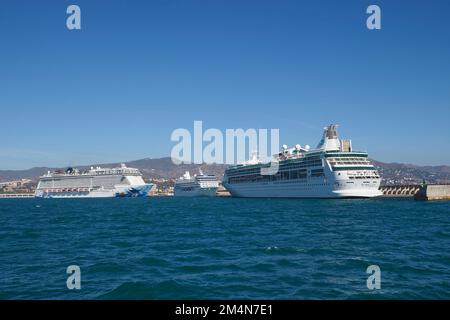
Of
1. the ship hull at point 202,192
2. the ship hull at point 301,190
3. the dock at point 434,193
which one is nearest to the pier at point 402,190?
the dock at point 434,193

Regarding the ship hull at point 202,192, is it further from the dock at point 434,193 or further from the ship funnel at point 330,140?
the dock at point 434,193

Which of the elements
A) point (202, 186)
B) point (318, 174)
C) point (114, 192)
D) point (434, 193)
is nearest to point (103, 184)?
point (114, 192)

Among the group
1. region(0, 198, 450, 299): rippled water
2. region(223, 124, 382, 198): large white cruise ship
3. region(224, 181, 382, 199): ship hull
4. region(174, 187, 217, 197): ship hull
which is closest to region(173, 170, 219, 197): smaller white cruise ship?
region(174, 187, 217, 197): ship hull

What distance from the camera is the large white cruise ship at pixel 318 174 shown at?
77.3 m

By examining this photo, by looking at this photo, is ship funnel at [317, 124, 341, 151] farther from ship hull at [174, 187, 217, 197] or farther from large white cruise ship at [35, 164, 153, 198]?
large white cruise ship at [35, 164, 153, 198]

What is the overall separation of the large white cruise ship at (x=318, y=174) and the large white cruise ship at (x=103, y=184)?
5794cm

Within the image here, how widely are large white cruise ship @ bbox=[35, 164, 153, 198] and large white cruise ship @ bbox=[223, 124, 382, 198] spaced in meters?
57.9

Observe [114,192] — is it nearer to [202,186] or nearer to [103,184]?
[103,184]

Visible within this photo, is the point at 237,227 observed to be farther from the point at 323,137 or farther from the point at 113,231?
the point at 323,137

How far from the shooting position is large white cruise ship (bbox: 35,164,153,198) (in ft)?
516

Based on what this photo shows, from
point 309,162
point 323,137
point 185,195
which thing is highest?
point 323,137
